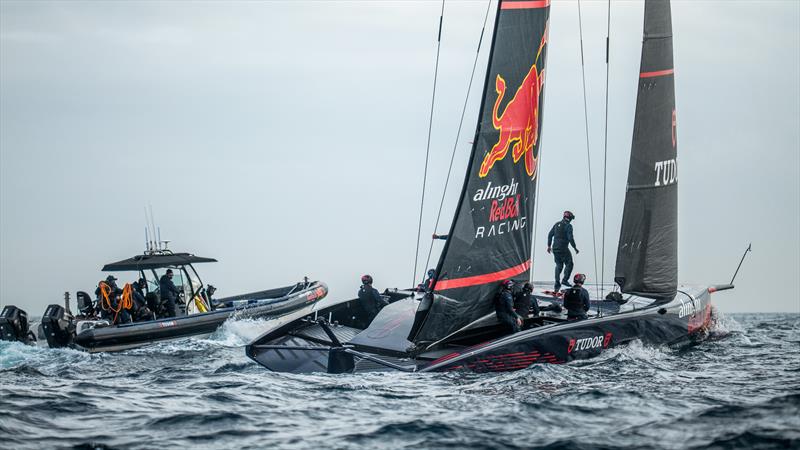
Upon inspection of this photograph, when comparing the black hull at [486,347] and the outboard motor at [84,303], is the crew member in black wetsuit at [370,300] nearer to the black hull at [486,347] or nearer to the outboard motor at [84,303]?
the black hull at [486,347]

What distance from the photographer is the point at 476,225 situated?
13297 mm

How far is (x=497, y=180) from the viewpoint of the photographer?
44.2ft

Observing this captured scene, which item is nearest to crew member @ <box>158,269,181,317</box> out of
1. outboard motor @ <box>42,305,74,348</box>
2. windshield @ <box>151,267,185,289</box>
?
windshield @ <box>151,267,185,289</box>

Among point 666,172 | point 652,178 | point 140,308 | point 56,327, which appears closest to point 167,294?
point 140,308

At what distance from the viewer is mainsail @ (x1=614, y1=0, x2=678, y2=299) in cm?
1723

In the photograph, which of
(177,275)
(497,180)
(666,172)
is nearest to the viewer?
(497,180)

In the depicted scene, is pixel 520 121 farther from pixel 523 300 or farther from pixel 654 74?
pixel 654 74

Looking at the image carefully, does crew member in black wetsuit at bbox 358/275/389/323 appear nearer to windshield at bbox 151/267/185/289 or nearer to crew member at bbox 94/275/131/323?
crew member at bbox 94/275/131/323

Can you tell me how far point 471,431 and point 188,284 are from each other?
13482 millimetres

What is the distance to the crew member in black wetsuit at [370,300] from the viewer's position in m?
15.9

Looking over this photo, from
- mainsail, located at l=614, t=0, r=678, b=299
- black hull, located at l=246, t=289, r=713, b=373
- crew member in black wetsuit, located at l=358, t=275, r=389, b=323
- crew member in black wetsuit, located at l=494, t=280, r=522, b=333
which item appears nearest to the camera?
black hull, located at l=246, t=289, r=713, b=373

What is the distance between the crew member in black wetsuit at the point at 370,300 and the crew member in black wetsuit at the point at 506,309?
2.75 metres

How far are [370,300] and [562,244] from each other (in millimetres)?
4450

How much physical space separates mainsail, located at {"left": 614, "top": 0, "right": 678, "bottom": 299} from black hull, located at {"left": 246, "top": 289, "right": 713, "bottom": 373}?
3.96ft
